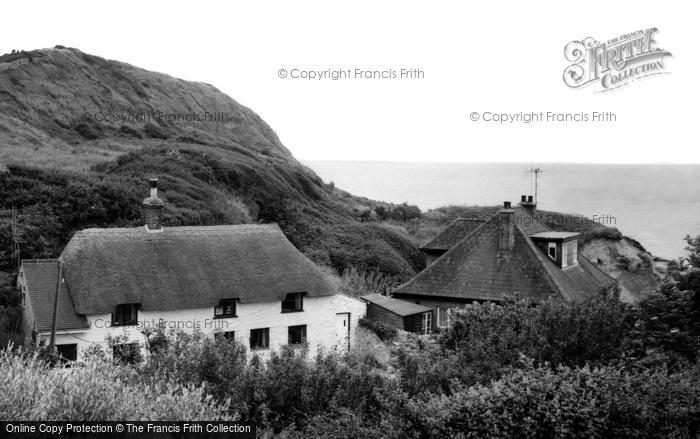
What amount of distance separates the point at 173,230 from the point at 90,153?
93.0ft

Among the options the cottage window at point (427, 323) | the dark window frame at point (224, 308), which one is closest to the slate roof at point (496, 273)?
the cottage window at point (427, 323)

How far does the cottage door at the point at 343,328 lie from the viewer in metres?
32.6

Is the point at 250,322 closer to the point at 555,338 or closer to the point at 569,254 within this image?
the point at 555,338

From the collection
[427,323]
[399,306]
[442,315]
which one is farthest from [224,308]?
[442,315]

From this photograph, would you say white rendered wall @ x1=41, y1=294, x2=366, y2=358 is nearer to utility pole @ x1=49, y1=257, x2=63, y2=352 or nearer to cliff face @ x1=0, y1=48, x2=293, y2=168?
utility pole @ x1=49, y1=257, x2=63, y2=352

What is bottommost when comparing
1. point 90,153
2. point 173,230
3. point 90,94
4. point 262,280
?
point 262,280

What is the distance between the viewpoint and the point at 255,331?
98.9ft

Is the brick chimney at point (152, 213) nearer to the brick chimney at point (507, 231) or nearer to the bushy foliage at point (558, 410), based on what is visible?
the brick chimney at point (507, 231)

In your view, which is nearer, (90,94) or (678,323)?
(678,323)

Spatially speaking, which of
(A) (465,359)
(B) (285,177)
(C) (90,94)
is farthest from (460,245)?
(C) (90,94)

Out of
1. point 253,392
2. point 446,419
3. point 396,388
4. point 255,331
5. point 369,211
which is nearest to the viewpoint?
point 446,419

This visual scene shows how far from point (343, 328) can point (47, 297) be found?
41.3 feet

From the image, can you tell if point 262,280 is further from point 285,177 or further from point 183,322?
point 285,177

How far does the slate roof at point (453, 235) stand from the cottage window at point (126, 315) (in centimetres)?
1666
